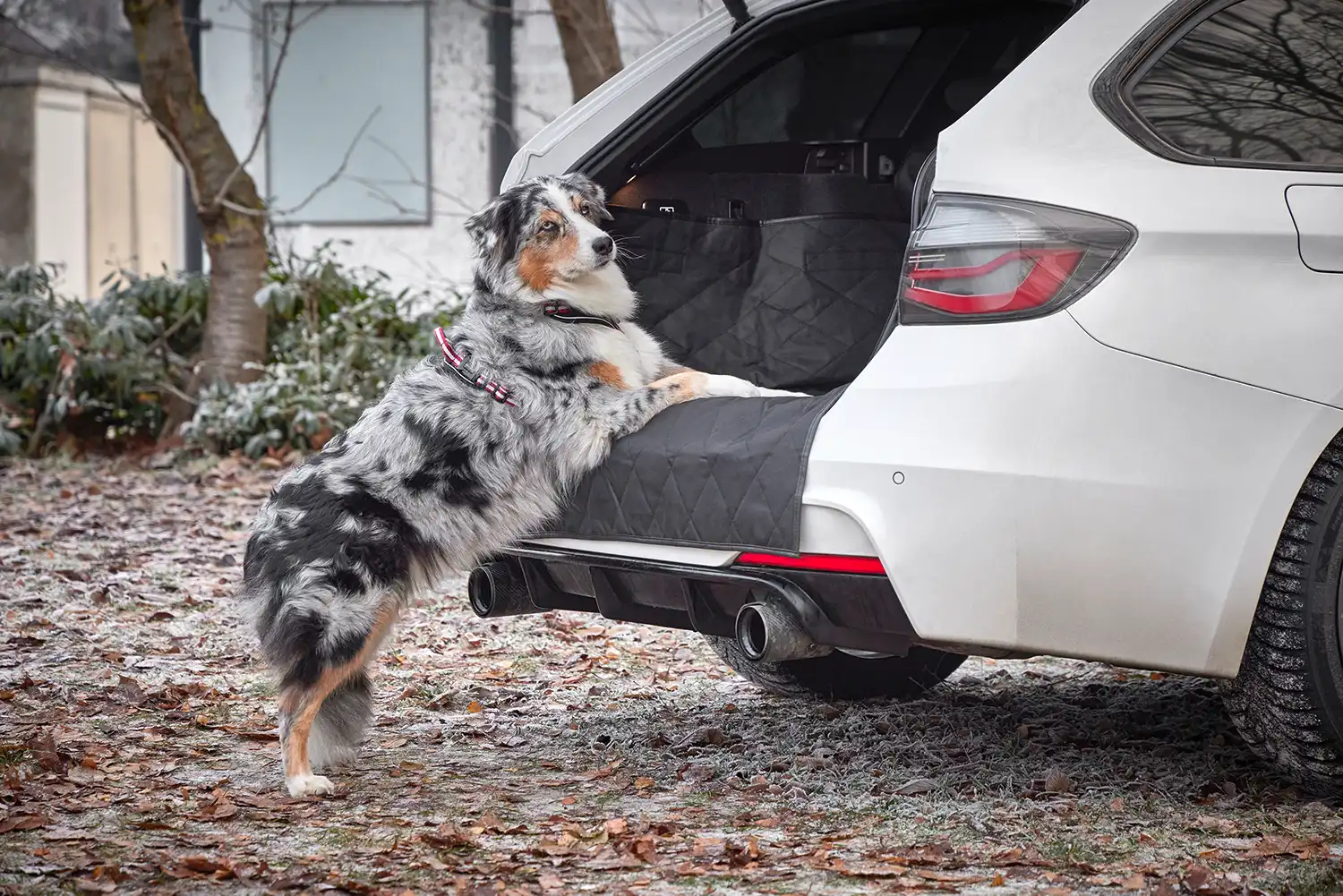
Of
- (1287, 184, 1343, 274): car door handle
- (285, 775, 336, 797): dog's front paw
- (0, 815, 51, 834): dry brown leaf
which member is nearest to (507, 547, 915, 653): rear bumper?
(285, 775, 336, 797): dog's front paw

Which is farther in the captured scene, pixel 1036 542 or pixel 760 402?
pixel 760 402

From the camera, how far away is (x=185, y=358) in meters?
11.8

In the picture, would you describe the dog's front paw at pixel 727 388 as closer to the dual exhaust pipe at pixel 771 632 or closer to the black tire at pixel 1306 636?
the dual exhaust pipe at pixel 771 632

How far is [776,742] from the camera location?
4.50m

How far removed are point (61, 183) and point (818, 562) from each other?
16.4 meters

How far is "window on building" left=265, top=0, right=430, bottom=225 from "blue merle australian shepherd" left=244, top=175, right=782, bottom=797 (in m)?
10.1

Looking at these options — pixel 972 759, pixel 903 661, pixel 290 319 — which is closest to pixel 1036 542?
pixel 972 759

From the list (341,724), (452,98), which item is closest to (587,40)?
(452,98)

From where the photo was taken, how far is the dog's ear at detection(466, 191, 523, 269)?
4.32m

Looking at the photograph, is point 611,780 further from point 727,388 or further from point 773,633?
point 727,388

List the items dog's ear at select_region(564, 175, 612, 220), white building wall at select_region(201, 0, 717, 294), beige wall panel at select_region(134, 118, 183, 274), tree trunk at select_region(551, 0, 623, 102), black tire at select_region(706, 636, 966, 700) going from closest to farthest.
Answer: dog's ear at select_region(564, 175, 612, 220) → black tire at select_region(706, 636, 966, 700) → tree trunk at select_region(551, 0, 623, 102) → white building wall at select_region(201, 0, 717, 294) → beige wall panel at select_region(134, 118, 183, 274)

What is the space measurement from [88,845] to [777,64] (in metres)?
2.99

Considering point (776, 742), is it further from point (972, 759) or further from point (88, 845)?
point (88, 845)

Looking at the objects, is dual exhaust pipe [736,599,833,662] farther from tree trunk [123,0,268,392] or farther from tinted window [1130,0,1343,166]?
tree trunk [123,0,268,392]
